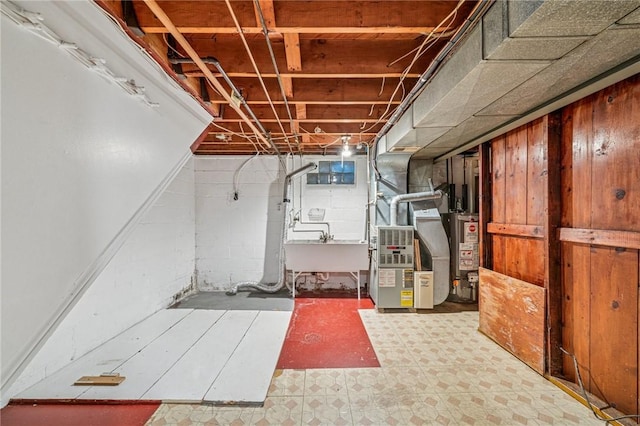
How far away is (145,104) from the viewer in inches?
61.4

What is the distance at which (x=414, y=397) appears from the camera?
173 centimetres

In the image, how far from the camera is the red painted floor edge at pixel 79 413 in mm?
1545

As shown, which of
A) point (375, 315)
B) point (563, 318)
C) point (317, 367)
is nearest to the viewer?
point (563, 318)

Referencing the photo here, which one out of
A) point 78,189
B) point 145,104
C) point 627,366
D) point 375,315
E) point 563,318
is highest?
point 145,104

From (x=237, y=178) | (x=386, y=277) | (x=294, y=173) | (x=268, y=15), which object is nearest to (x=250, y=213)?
(x=237, y=178)

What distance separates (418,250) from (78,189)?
3.30 m

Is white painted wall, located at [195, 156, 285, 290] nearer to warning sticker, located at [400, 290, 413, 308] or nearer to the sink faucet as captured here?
the sink faucet

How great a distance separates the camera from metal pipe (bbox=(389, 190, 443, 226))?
10.9 feet

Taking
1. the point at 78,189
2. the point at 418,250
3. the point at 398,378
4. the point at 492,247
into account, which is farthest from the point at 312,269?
the point at 78,189

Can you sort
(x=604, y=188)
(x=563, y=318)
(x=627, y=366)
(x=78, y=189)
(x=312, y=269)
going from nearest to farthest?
(x=78, y=189), (x=627, y=366), (x=604, y=188), (x=563, y=318), (x=312, y=269)

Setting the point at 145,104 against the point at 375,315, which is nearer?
the point at 145,104

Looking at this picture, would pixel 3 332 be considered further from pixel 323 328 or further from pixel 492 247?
pixel 492 247

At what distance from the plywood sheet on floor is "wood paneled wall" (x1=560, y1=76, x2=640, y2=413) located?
224cm

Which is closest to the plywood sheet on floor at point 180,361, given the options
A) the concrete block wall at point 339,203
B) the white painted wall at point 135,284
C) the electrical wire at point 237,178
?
the white painted wall at point 135,284
